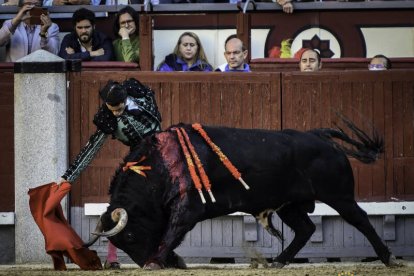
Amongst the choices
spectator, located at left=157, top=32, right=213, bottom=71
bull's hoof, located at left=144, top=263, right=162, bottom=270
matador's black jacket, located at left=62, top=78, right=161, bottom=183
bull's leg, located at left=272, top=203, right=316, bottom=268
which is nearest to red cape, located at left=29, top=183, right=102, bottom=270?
matador's black jacket, located at left=62, top=78, right=161, bottom=183

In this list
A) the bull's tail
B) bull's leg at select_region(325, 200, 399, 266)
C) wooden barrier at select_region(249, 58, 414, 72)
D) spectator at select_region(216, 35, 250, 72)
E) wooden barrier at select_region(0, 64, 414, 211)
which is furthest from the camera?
wooden barrier at select_region(249, 58, 414, 72)

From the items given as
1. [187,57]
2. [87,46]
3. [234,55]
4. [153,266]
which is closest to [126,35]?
[87,46]

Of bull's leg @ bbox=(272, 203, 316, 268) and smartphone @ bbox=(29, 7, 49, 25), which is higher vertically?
smartphone @ bbox=(29, 7, 49, 25)

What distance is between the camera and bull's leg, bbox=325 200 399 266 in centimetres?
1195

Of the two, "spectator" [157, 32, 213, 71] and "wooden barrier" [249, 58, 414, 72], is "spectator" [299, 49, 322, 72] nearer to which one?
"wooden barrier" [249, 58, 414, 72]

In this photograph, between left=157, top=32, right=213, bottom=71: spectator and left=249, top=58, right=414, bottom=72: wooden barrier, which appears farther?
left=249, top=58, right=414, bottom=72: wooden barrier

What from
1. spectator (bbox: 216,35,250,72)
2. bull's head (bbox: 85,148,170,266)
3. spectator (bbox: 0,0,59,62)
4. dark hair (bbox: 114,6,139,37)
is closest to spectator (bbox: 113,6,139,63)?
dark hair (bbox: 114,6,139,37)

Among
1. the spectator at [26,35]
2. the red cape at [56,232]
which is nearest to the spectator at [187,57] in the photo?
the spectator at [26,35]

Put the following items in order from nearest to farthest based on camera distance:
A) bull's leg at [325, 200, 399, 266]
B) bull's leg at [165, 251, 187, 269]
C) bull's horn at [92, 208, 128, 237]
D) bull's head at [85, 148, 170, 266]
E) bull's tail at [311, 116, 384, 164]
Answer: bull's horn at [92, 208, 128, 237] → bull's head at [85, 148, 170, 266] → bull's leg at [165, 251, 187, 269] → bull's leg at [325, 200, 399, 266] → bull's tail at [311, 116, 384, 164]

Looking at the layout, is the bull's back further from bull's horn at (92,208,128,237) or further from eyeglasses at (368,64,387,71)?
eyeglasses at (368,64,387,71)

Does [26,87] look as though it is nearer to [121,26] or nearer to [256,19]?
[121,26]

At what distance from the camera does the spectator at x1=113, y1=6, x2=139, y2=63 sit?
14.0 m

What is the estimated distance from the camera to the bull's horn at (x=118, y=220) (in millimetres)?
11273

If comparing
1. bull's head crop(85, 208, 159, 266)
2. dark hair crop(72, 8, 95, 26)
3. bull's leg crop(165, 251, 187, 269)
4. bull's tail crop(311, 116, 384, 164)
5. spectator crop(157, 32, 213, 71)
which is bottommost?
bull's leg crop(165, 251, 187, 269)
